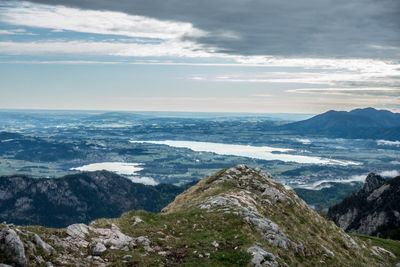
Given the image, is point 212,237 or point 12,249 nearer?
point 12,249

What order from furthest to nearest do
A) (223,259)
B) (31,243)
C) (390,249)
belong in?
(390,249) < (223,259) < (31,243)

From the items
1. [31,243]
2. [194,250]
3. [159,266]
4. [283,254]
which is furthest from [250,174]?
[31,243]

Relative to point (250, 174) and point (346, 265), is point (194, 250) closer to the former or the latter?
point (346, 265)

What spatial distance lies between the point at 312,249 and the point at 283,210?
9.53 m

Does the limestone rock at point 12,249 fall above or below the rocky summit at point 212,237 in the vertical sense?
above

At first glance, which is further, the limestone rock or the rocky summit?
the rocky summit

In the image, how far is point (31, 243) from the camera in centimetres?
3006

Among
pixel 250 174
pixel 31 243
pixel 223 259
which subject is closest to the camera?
pixel 31 243

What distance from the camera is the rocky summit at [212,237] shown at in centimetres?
3209

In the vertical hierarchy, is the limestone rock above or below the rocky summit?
above

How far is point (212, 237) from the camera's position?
135 feet

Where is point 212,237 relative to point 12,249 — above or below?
below

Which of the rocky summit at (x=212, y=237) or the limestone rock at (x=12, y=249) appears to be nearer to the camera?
the limestone rock at (x=12, y=249)

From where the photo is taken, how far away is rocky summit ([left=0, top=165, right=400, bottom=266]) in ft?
105
